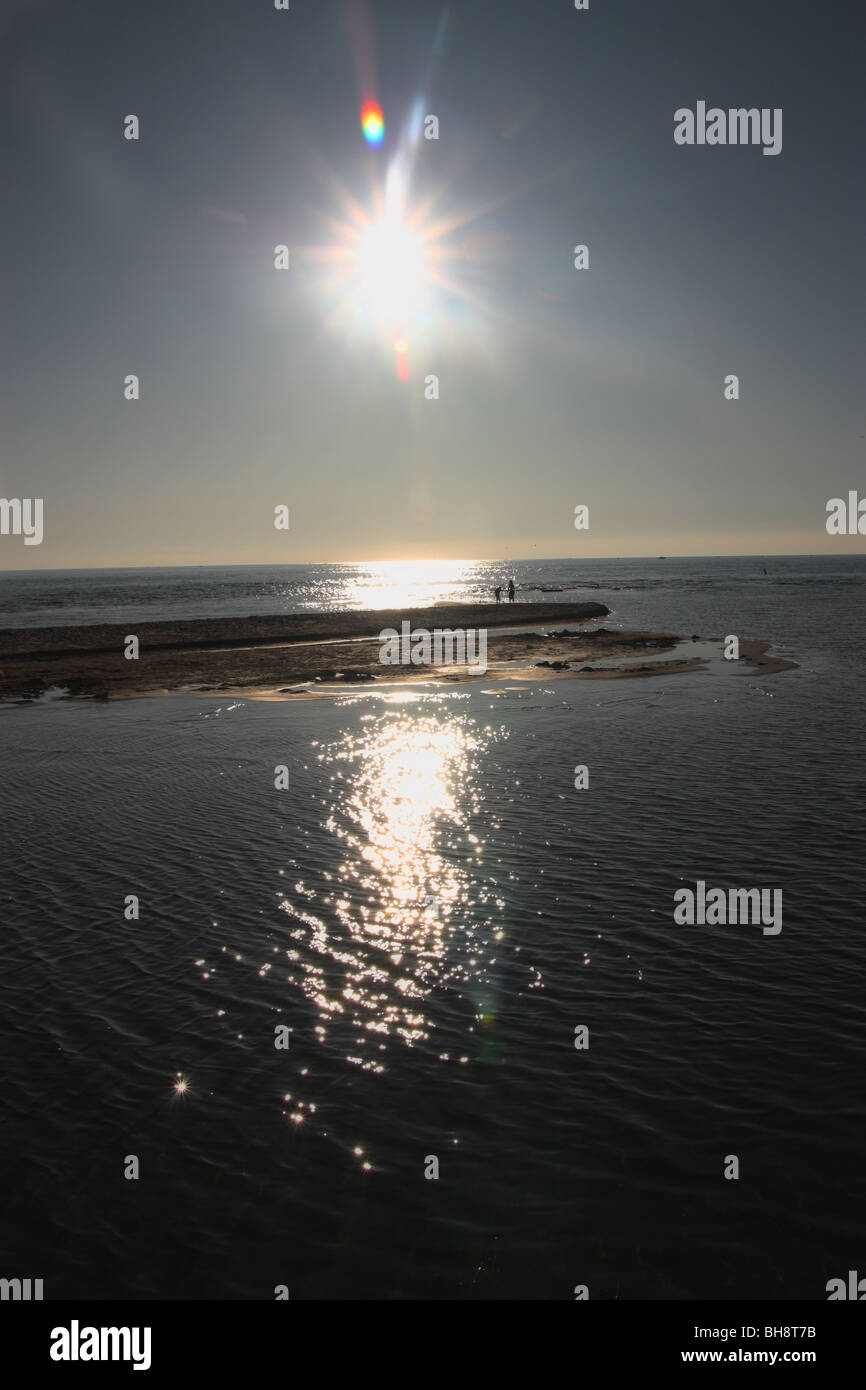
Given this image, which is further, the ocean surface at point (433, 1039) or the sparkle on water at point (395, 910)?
the sparkle on water at point (395, 910)

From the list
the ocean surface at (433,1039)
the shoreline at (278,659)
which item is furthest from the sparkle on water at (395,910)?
the shoreline at (278,659)

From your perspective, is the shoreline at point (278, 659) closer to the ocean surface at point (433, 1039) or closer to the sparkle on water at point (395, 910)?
the sparkle on water at point (395, 910)

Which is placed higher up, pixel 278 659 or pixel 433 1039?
pixel 278 659

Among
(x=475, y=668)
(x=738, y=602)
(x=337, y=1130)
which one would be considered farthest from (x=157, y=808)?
(x=738, y=602)

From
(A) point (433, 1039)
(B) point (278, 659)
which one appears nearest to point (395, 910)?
(A) point (433, 1039)

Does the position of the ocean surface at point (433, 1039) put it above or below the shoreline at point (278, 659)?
below

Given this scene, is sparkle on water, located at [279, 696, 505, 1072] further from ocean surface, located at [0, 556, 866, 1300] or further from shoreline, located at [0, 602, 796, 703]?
shoreline, located at [0, 602, 796, 703]

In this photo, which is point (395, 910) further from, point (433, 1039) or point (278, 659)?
point (278, 659)
